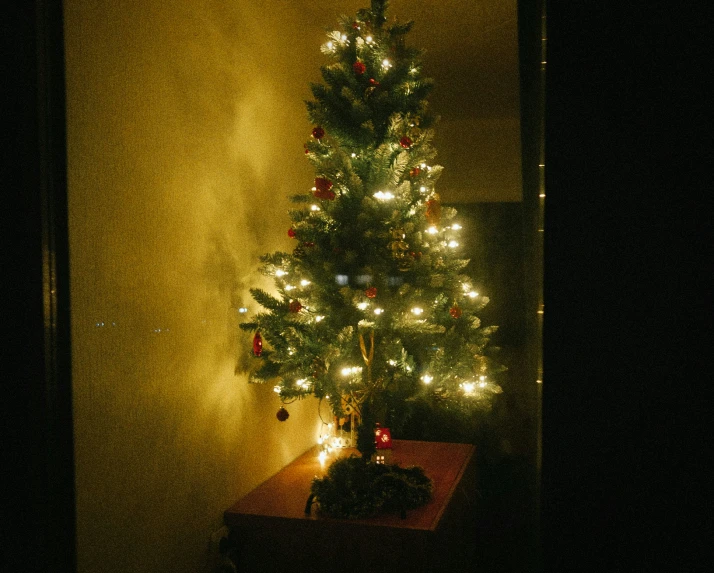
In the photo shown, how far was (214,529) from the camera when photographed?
2395 mm

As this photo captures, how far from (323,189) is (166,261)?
25.3 inches

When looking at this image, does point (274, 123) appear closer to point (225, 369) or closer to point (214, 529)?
point (225, 369)

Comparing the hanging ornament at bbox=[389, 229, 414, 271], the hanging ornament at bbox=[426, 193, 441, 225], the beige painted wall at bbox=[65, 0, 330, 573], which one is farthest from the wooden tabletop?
the hanging ornament at bbox=[426, 193, 441, 225]

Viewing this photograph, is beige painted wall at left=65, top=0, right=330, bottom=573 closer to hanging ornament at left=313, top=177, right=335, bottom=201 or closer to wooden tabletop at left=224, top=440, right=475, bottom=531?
wooden tabletop at left=224, top=440, right=475, bottom=531

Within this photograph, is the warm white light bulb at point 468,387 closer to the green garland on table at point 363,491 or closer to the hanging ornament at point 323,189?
the green garland on table at point 363,491

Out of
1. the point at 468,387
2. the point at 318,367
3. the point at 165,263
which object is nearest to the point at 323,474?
the point at 318,367

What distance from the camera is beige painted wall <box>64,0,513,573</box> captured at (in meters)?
1.74

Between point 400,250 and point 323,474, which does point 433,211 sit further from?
point 323,474

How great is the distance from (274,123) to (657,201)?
7.20 ft

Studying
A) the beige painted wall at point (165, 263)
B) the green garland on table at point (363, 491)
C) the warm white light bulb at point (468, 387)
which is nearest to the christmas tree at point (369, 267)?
the warm white light bulb at point (468, 387)

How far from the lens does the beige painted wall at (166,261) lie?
1735mm

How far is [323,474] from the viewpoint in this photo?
2754 millimetres

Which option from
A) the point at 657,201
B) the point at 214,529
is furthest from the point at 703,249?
the point at 214,529

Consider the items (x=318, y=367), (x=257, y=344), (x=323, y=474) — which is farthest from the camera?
(x=323, y=474)
